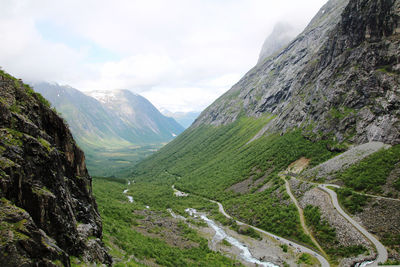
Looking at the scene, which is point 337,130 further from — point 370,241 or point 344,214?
point 370,241

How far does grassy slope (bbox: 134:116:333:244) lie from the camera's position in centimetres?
6144

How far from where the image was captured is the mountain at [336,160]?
43.2 metres

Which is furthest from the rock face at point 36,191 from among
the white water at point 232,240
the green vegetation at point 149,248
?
the white water at point 232,240

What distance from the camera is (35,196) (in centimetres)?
1520

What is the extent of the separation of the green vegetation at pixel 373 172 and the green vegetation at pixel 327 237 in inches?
419

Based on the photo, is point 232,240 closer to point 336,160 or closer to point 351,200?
point 351,200

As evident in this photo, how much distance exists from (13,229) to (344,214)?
51.9 m

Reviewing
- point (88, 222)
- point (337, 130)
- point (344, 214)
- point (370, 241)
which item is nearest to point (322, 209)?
point (344, 214)

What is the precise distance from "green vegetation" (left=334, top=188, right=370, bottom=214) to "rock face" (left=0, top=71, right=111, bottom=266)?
45.3 metres

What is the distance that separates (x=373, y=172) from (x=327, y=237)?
19.2 m

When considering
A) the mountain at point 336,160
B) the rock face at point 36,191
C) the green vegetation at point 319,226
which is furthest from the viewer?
the green vegetation at point 319,226

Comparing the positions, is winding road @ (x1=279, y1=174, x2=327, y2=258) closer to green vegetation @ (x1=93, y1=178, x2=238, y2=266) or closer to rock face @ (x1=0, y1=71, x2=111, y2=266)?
green vegetation @ (x1=93, y1=178, x2=238, y2=266)

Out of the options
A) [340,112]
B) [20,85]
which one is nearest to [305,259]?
[20,85]

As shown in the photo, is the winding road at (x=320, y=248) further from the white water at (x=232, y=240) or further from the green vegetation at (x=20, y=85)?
the green vegetation at (x=20, y=85)
